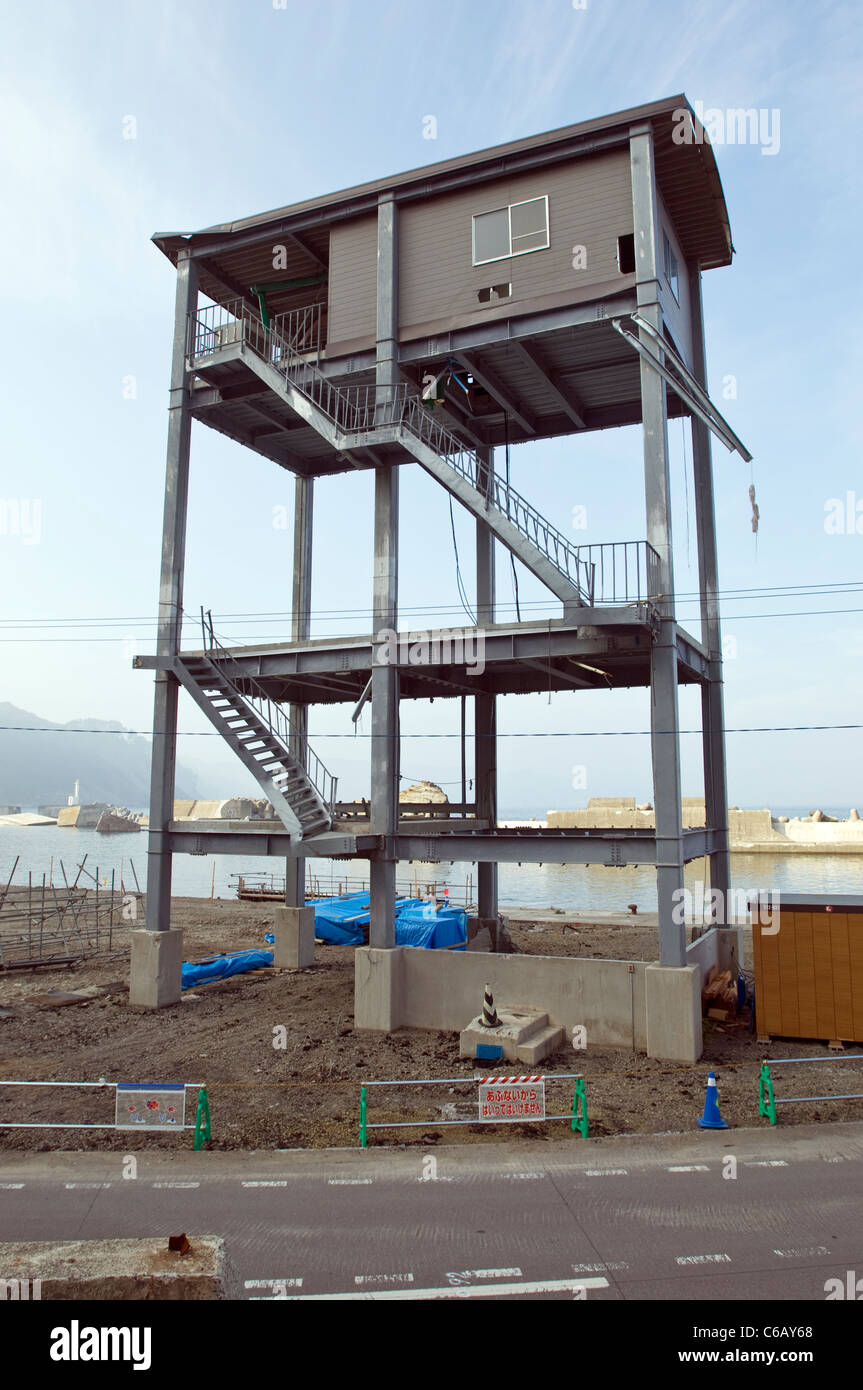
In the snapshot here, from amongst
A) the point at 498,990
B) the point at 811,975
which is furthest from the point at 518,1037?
the point at 811,975

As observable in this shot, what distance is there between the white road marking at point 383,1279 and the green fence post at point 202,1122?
18.6ft

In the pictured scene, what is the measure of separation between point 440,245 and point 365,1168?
2107cm

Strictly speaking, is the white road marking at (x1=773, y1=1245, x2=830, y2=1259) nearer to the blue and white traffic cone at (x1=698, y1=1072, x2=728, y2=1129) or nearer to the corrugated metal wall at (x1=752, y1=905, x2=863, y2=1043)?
the blue and white traffic cone at (x1=698, y1=1072, x2=728, y2=1129)

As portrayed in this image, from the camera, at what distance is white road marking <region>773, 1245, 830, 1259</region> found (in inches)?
382

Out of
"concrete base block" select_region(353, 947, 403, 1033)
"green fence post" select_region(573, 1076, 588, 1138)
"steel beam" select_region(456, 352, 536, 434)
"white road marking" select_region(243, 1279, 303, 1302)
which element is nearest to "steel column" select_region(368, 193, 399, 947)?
"concrete base block" select_region(353, 947, 403, 1033)

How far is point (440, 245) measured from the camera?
23.1 metres

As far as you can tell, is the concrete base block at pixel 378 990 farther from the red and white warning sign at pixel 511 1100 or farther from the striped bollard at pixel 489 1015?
the red and white warning sign at pixel 511 1100

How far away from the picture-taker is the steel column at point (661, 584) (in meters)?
18.8

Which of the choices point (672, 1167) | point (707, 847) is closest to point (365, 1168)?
point (672, 1167)

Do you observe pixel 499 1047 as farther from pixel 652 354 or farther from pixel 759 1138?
pixel 652 354

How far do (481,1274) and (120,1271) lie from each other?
5.18 meters

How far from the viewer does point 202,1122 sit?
14352 millimetres

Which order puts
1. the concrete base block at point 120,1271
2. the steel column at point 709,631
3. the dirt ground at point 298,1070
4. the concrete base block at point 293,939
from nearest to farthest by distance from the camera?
1. the concrete base block at point 120,1271
2. the dirt ground at point 298,1070
3. the steel column at point 709,631
4. the concrete base block at point 293,939

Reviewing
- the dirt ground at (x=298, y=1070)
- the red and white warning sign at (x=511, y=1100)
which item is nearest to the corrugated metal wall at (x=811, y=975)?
the dirt ground at (x=298, y=1070)
